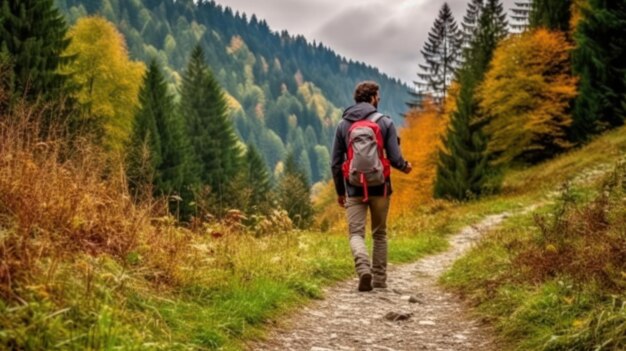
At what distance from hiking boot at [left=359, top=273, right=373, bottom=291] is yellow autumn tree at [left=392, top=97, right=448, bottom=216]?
3122 cm

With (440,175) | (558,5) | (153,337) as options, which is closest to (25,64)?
(440,175)

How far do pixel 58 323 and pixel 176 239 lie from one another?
2635 mm

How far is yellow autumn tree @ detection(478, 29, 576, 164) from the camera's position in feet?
118

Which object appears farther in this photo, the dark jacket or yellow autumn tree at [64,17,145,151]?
yellow autumn tree at [64,17,145,151]

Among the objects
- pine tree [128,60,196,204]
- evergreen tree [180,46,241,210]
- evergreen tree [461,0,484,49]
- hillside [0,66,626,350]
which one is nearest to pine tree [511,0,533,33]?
evergreen tree [461,0,484,49]

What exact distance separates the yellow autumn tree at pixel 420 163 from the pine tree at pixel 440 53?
1192 centimetres

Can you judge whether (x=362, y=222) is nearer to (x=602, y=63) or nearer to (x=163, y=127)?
(x=602, y=63)

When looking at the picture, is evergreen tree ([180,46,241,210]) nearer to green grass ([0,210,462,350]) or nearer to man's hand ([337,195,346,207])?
man's hand ([337,195,346,207])

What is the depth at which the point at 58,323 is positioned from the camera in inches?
128

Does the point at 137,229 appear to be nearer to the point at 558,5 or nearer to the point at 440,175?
the point at 440,175

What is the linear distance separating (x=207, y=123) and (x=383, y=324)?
5240 cm

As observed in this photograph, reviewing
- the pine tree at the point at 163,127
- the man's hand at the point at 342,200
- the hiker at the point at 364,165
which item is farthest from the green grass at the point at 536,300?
the pine tree at the point at 163,127

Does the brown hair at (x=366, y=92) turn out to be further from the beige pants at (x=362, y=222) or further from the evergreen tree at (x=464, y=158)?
the evergreen tree at (x=464, y=158)

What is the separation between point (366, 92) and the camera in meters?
7.47
